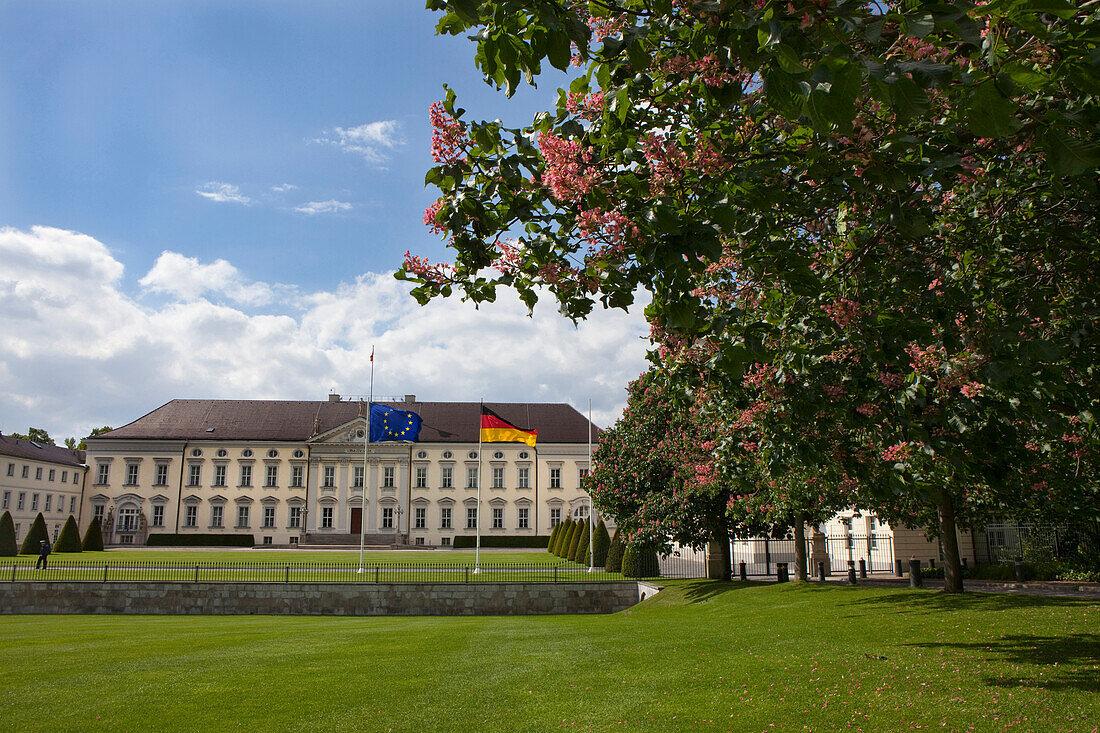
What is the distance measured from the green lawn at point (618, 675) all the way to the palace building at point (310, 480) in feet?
180

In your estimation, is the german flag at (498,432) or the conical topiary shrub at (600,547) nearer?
the conical topiary shrub at (600,547)

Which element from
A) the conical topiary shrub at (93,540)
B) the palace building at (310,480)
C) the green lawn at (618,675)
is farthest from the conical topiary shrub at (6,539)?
the green lawn at (618,675)

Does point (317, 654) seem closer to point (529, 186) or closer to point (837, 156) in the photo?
point (529, 186)

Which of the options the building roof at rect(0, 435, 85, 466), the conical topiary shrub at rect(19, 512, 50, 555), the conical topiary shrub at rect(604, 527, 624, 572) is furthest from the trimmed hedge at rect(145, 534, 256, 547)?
the conical topiary shrub at rect(604, 527, 624, 572)

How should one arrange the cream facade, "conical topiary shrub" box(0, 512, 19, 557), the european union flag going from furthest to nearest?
the cream facade → "conical topiary shrub" box(0, 512, 19, 557) → the european union flag

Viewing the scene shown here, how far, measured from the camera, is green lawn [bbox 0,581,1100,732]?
27.2 feet

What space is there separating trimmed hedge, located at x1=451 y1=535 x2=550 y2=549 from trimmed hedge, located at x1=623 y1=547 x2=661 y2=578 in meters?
38.0

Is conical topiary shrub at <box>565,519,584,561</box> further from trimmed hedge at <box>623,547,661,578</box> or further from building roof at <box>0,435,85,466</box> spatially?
building roof at <box>0,435,85,466</box>

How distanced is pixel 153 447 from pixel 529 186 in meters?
77.4

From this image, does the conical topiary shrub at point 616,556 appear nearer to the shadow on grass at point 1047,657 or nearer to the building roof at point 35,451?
the shadow on grass at point 1047,657

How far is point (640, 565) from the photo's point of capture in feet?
105

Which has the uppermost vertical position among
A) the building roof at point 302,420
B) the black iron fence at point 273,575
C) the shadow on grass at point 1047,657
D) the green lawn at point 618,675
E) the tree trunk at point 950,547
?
the building roof at point 302,420

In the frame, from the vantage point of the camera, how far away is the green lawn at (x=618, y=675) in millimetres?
8289

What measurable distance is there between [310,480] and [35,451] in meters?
25.8
